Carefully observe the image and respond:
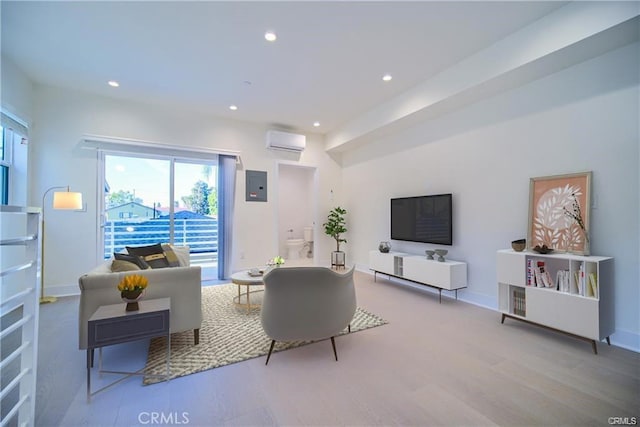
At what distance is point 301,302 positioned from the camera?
2.17 metres

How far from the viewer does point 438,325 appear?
303 cm

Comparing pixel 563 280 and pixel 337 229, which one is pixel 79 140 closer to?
pixel 337 229

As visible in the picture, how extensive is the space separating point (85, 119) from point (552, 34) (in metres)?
6.07

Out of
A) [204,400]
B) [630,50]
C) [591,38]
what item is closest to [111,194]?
[204,400]

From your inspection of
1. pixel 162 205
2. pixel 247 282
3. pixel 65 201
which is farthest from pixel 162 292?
pixel 162 205

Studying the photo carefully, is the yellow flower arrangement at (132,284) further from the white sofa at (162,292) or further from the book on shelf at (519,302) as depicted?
the book on shelf at (519,302)

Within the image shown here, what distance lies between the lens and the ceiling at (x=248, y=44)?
250 centimetres

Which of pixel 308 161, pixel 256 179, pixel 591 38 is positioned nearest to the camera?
pixel 591 38

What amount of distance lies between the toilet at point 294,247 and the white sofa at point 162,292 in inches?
183

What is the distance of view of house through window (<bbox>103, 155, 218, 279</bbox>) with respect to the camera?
4.53 metres

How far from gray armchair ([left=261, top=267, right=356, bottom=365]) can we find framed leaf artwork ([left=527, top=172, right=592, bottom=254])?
7.78ft

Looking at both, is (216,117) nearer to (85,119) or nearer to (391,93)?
(85,119)

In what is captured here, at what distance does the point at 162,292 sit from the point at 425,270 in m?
3.29

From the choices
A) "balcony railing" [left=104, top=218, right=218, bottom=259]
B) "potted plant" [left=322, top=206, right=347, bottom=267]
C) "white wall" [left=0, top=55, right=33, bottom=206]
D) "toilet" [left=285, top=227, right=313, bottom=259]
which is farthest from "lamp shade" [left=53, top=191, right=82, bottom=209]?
"toilet" [left=285, top=227, right=313, bottom=259]
